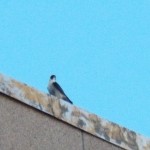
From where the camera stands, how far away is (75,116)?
17.1ft

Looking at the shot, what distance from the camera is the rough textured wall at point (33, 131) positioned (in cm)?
465

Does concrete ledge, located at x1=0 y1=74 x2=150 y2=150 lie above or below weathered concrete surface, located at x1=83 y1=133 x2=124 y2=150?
above

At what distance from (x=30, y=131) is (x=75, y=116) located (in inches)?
20.8

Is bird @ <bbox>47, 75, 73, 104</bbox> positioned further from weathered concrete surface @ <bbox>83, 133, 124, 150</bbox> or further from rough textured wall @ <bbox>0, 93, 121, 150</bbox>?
rough textured wall @ <bbox>0, 93, 121, 150</bbox>

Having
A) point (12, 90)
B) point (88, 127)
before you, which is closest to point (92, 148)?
point (88, 127)

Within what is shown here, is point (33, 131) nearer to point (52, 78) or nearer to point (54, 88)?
point (54, 88)

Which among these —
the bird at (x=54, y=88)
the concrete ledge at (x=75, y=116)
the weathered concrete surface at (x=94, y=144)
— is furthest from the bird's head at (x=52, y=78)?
the weathered concrete surface at (x=94, y=144)

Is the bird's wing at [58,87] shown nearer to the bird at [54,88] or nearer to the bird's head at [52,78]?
the bird at [54,88]

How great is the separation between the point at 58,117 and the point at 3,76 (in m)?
0.55

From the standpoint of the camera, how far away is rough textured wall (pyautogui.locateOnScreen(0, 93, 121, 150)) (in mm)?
4652

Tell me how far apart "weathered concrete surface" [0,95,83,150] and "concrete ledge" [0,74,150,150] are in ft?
0.16

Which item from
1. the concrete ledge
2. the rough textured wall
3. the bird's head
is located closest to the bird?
the bird's head

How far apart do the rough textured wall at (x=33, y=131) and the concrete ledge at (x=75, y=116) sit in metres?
0.04

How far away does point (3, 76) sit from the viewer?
4.77 m
